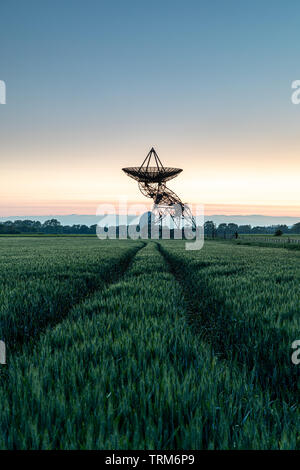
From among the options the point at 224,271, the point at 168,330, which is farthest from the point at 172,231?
the point at 168,330

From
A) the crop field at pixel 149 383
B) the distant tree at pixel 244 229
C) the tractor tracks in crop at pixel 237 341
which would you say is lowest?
the tractor tracks in crop at pixel 237 341

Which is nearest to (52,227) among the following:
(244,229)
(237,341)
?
(244,229)

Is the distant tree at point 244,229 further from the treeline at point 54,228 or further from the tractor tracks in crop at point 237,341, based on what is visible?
the tractor tracks in crop at point 237,341

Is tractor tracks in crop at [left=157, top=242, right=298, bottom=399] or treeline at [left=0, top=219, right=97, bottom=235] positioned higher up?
treeline at [left=0, top=219, right=97, bottom=235]

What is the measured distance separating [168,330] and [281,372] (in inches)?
52.9

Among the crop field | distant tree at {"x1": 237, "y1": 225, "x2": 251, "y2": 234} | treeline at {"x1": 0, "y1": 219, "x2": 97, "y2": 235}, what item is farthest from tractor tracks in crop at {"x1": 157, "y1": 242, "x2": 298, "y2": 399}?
distant tree at {"x1": 237, "y1": 225, "x2": 251, "y2": 234}

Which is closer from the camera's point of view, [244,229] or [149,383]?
[149,383]

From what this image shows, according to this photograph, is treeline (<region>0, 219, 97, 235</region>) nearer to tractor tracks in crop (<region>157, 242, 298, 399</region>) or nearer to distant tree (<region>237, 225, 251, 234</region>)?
distant tree (<region>237, 225, 251, 234</region>)

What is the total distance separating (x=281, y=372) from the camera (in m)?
3.04

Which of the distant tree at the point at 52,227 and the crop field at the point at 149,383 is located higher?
the distant tree at the point at 52,227

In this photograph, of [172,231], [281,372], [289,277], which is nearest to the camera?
[281,372]

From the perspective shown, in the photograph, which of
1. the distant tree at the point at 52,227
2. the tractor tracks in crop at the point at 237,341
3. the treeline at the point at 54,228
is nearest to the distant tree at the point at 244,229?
the treeline at the point at 54,228

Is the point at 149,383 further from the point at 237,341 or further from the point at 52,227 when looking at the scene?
the point at 52,227
